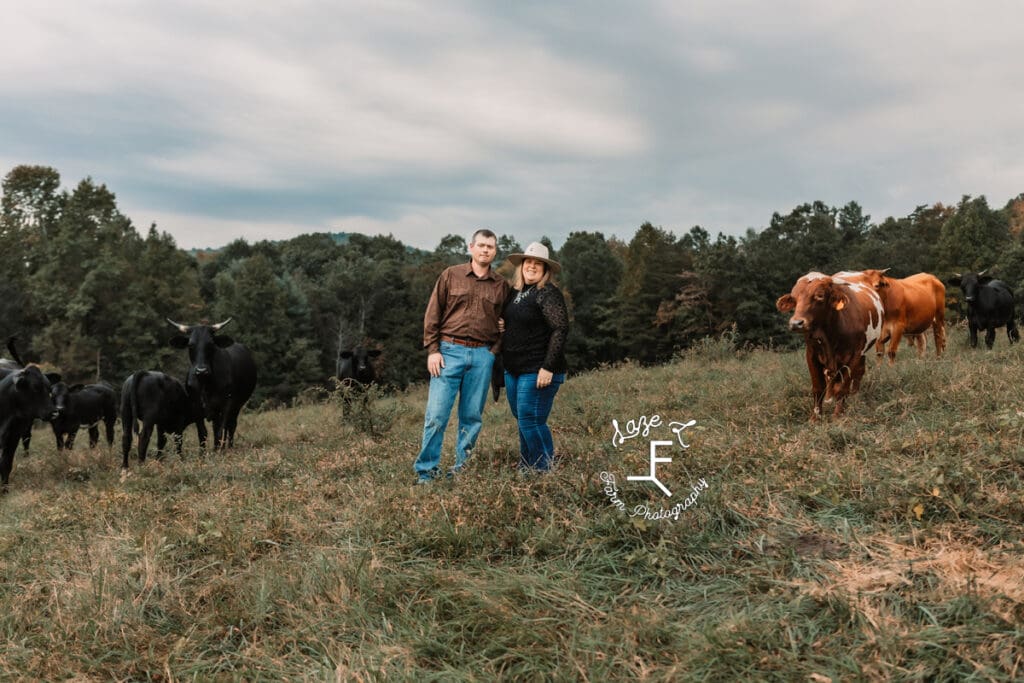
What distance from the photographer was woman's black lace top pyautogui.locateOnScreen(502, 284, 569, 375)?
17.7 ft

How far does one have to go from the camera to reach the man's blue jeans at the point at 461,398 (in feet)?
18.4

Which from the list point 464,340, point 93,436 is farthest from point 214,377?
point 464,340

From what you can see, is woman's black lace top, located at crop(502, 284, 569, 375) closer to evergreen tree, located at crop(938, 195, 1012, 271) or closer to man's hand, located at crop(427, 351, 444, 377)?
man's hand, located at crop(427, 351, 444, 377)

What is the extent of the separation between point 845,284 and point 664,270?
41223 millimetres

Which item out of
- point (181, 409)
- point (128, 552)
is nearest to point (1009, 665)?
point (128, 552)

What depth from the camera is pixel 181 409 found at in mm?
9219

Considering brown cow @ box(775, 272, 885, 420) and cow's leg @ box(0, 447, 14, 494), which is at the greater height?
brown cow @ box(775, 272, 885, 420)

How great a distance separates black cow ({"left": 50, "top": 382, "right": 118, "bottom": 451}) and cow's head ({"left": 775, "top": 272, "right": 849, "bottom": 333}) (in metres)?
9.55

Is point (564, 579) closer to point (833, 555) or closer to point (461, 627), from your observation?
point (461, 627)

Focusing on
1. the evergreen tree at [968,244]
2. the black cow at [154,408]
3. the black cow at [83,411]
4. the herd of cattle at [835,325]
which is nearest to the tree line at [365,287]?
the evergreen tree at [968,244]

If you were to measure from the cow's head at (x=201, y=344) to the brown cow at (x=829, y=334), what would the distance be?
23.6ft

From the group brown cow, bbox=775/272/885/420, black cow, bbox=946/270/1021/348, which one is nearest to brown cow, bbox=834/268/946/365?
black cow, bbox=946/270/1021/348

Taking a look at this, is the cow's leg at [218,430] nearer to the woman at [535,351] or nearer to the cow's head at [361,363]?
the cow's head at [361,363]

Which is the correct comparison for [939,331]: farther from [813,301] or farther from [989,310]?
[813,301]
